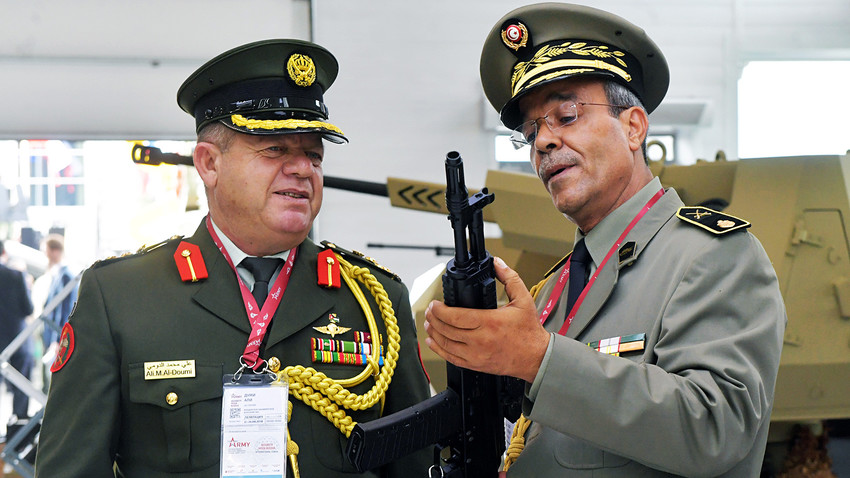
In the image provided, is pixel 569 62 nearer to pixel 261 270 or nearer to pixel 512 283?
pixel 512 283

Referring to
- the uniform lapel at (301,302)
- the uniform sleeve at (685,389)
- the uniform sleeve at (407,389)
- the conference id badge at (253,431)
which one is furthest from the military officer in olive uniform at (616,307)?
the uniform lapel at (301,302)

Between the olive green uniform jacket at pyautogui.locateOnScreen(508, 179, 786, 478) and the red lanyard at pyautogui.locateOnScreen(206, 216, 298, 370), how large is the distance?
0.72 metres

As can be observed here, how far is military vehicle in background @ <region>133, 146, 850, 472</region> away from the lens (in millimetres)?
4133

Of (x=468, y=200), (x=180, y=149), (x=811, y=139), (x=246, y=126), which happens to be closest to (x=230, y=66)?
(x=246, y=126)

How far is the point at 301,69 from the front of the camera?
2258 mm

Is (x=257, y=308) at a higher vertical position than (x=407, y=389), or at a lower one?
higher

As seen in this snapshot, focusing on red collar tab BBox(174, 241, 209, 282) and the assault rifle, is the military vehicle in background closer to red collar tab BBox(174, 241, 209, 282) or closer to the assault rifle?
red collar tab BBox(174, 241, 209, 282)

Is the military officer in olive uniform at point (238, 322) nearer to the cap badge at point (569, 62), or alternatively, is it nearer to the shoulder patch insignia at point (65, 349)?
the shoulder patch insignia at point (65, 349)

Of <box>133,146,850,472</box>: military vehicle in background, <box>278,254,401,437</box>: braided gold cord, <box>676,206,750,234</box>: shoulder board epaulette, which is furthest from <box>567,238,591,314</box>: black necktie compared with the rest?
<box>133,146,850,472</box>: military vehicle in background

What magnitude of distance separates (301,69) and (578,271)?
0.93m

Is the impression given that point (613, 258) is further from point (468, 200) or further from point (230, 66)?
point (230, 66)

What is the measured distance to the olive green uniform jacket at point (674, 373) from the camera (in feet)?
4.76

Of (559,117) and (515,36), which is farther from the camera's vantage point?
(515,36)

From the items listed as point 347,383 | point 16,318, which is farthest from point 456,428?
point 16,318
